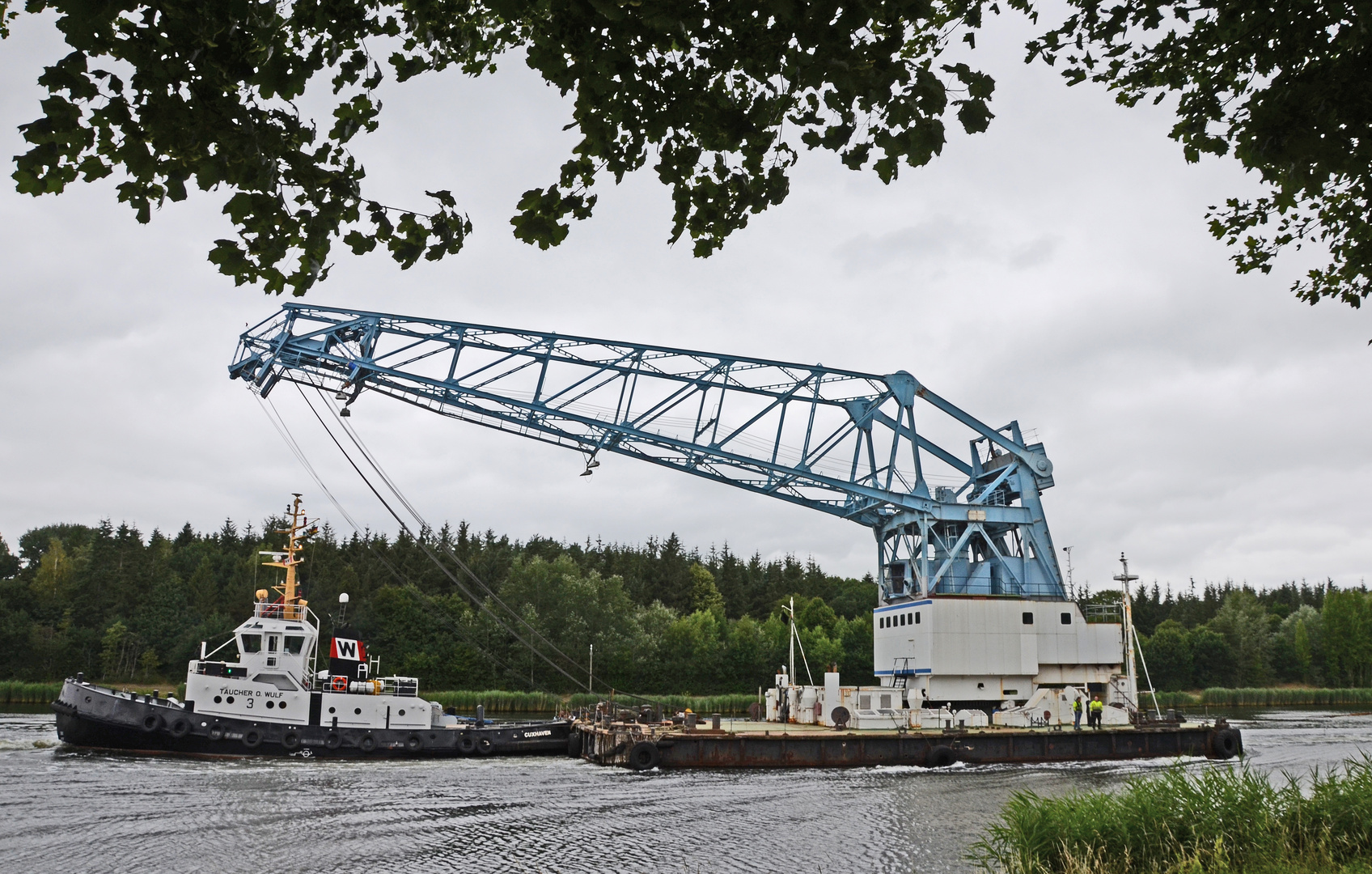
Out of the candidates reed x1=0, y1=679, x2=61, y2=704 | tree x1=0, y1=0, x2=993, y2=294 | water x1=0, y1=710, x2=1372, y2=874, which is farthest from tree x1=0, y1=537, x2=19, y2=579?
tree x1=0, y1=0, x2=993, y2=294

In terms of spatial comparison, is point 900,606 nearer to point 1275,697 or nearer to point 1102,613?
point 1102,613

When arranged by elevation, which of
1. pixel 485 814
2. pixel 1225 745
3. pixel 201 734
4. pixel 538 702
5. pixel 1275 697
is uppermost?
pixel 201 734

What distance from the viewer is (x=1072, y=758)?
3102 centimetres

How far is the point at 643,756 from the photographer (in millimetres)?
27953

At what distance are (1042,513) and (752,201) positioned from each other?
→ 103 ft

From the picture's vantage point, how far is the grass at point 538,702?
174 feet

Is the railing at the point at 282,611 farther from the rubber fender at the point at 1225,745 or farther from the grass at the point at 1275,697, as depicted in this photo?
the grass at the point at 1275,697

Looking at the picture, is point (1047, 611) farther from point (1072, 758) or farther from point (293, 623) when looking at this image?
point (293, 623)

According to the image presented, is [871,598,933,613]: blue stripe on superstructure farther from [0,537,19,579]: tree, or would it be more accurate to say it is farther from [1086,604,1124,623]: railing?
[0,537,19,579]: tree

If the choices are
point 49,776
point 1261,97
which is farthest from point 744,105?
A: point 49,776

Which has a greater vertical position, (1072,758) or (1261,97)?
(1261,97)

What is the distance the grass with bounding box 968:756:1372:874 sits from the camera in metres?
10.8

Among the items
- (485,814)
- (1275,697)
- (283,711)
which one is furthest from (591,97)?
(1275,697)

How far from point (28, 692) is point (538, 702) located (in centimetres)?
2860
